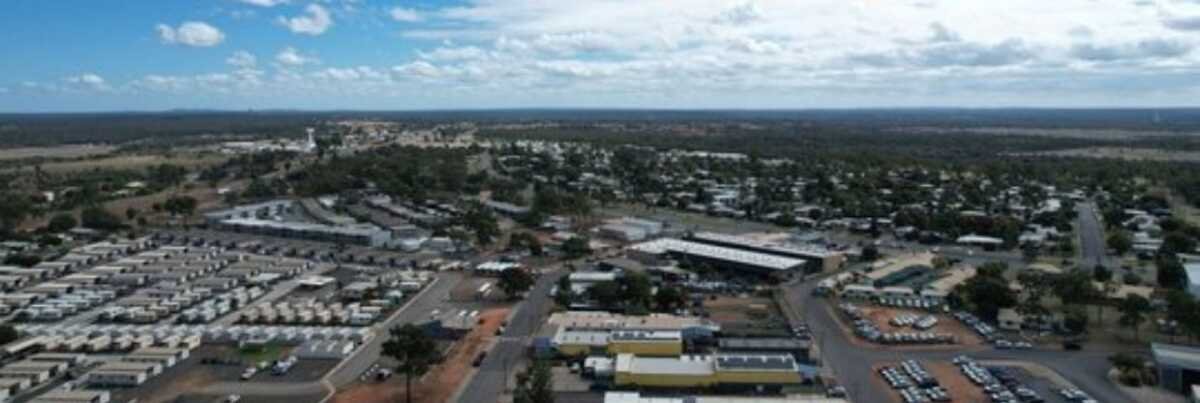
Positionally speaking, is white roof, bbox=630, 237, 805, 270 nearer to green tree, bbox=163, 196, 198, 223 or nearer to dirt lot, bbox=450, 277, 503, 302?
dirt lot, bbox=450, 277, 503, 302

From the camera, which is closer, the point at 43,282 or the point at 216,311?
the point at 216,311

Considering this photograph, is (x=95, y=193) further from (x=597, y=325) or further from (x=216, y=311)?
(x=597, y=325)

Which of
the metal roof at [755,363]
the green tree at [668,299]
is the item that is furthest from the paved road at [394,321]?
the metal roof at [755,363]

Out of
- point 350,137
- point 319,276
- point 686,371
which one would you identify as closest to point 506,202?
point 319,276

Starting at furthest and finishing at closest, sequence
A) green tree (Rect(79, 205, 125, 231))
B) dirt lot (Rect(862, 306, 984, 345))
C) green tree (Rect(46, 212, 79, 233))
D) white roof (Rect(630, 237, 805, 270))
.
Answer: green tree (Rect(79, 205, 125, 231))
green tree (Rect(46, 212, 79, 233))
white roof (Rect(630, 237, 805, 270))
dirt lot (Rect(862, 306, 984, 345))

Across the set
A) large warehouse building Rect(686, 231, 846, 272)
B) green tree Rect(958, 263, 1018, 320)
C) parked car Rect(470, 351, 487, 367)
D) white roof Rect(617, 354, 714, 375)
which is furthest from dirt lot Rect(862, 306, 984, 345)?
parked car Rect(470, 351, 487, 367)

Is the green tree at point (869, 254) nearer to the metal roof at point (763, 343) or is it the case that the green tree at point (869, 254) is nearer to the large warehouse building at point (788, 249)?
the large warehouse building at point (788, 249)

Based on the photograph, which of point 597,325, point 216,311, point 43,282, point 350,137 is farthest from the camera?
point 350,137
